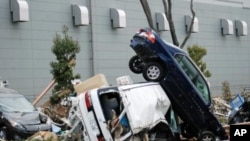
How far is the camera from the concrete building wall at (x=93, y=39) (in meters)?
23.1

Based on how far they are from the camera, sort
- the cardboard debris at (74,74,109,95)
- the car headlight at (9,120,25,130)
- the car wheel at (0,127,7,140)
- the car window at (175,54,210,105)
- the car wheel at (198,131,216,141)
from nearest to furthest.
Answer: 1. the cardboard debris at (74,74,109,95)
2. the car wheel at (198,131,216,141)
3. the car window at (175,54,210,105)
4. the car wheel at (0,127,7,140)
5. the car headlight at (9,120,25,130)

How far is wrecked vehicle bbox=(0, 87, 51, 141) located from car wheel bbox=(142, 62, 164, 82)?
5005 millimetres

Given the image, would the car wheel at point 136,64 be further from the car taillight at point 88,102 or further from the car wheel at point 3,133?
the car wheel at point 3,133

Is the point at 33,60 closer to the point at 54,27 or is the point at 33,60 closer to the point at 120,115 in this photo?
the point at 54,27

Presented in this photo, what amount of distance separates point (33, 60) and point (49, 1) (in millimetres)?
3018

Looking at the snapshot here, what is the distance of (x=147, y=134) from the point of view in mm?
10570

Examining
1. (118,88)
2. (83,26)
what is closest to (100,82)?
(118,88)

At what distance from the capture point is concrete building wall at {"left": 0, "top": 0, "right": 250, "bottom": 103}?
2311 cm

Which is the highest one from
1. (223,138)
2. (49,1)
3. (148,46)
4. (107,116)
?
(49,1)

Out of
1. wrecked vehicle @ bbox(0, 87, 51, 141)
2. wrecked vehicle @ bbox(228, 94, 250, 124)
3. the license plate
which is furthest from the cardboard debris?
wrecked vehicle @ bbox(228, 94, 250, 124)

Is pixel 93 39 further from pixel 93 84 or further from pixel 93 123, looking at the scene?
pixel 93 123

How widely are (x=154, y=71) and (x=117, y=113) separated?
1655mm

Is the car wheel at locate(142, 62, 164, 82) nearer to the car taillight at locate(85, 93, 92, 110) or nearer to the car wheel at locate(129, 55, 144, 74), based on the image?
the car wheel at locate(129, 55, 144, 74)

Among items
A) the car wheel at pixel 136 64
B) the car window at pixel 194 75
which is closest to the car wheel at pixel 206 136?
the car window at pixel 194 75
